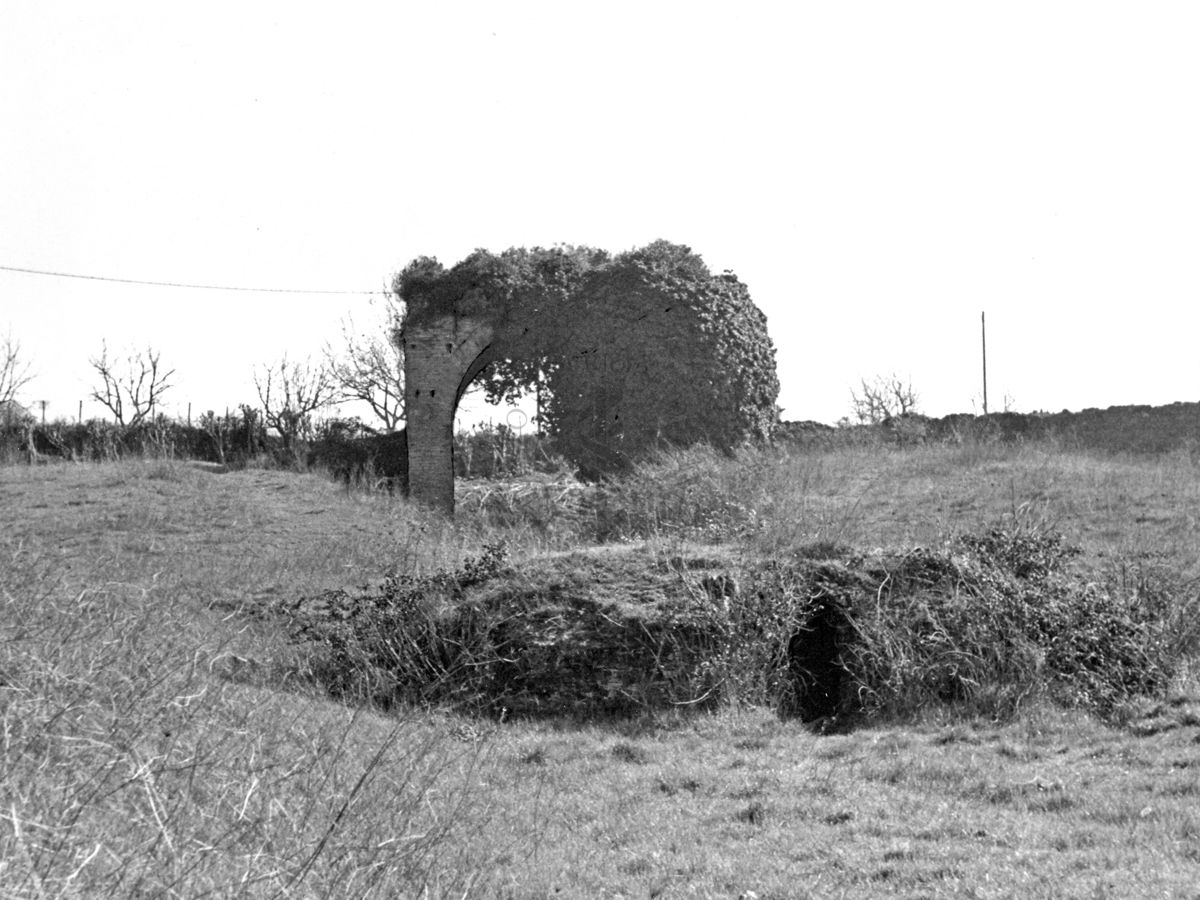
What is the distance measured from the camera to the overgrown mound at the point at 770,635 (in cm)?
1095

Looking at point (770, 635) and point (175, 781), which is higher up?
point (175, 781)

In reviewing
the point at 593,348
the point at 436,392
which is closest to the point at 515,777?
the point at 593,348

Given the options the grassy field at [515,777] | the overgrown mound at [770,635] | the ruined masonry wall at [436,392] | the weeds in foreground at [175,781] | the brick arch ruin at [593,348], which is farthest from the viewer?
the ruined masonry wall at [436,392]

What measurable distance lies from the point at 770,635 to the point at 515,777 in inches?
138

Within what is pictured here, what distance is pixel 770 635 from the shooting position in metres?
11.4

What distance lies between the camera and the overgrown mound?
10953 mm

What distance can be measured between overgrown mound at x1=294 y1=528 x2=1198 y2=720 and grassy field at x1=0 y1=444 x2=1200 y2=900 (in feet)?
1.39

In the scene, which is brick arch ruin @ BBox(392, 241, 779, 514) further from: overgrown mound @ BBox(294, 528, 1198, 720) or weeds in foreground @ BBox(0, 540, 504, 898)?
weeds in foreground @ BBox(0, 540, 504, 898)

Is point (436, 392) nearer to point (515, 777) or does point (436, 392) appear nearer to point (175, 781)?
point (515, 777)

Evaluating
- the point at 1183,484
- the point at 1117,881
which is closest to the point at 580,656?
the point at 1117,881

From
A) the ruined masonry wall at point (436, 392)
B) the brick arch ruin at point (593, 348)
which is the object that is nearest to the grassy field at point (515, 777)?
the brick arch ruin at point (593, 348)

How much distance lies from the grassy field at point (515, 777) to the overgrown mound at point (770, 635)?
42 cm

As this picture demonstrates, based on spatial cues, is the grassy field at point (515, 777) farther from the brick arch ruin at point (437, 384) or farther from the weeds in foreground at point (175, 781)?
the brick arch ruin at point (437, 384)

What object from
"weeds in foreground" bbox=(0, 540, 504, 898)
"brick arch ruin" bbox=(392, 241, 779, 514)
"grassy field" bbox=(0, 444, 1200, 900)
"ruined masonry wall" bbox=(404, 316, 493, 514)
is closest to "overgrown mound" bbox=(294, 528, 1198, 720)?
"grassy field" bbox=(0, 444, 1200, 900)
